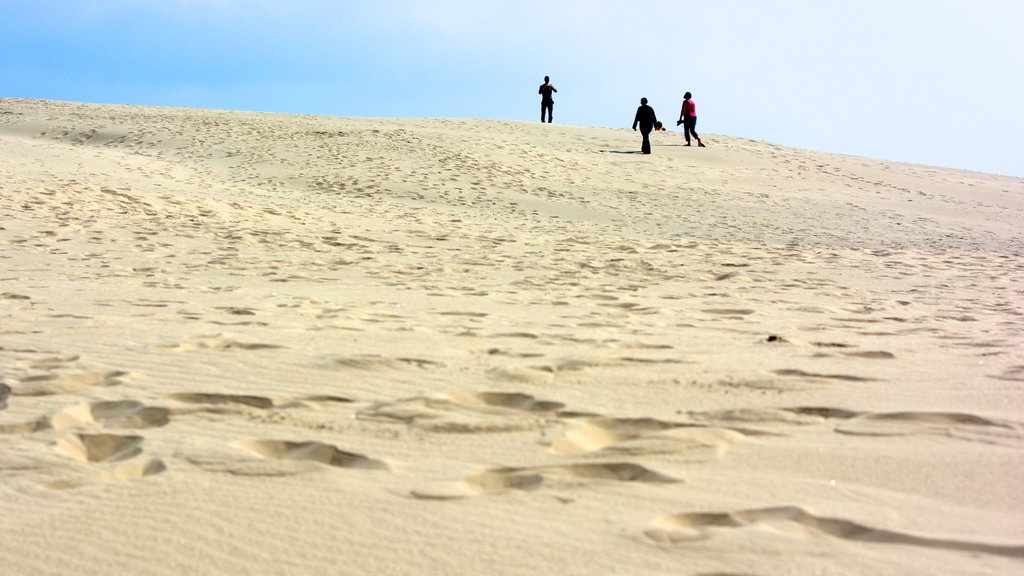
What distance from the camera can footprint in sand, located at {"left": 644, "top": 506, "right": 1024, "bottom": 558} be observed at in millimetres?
2189

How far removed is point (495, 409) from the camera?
3.39 m

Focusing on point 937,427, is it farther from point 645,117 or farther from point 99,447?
point 645,117

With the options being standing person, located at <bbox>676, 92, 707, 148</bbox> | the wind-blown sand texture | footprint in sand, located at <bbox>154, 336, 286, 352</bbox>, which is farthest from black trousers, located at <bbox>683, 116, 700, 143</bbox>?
footprint in sand, located at <bbox>154, 336, 286, 352</bbox>

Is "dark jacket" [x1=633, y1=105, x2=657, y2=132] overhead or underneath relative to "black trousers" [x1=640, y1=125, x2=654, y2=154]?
overhead

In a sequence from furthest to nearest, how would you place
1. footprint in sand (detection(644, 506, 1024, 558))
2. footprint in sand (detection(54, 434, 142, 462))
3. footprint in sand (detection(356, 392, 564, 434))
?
footprint in sand (detection(356, 392, 564, 434)), footprint in sand (detection(54, 434, 142, 462)), footprint in sand (detection(644, 506, 1024, 558))

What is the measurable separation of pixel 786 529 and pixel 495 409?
134 cm

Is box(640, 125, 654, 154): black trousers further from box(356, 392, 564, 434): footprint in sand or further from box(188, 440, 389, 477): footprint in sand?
box(188, 440, 389, 477): footprint in sand

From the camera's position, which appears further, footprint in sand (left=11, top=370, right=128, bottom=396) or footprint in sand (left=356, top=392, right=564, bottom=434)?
footprint in sand (left=11, top=370, right=128, bottom=396)

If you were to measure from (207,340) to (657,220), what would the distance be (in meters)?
10.3

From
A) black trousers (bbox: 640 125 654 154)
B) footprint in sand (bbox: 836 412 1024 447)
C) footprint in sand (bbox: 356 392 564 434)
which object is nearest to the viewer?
footprint in sand (bbox: 836 412 1024 447)

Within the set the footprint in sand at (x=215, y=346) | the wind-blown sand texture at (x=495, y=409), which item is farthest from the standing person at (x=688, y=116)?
the footprint in sand at (x=215, y=346)

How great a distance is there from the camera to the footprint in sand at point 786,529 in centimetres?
219

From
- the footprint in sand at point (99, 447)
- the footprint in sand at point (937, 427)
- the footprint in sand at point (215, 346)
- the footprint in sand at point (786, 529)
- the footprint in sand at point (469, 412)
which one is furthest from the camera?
the footprint in sand at point (215, 346)

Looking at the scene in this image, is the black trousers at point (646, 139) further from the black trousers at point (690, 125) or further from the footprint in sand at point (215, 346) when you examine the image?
the footprint in sand at point (215, 346)
